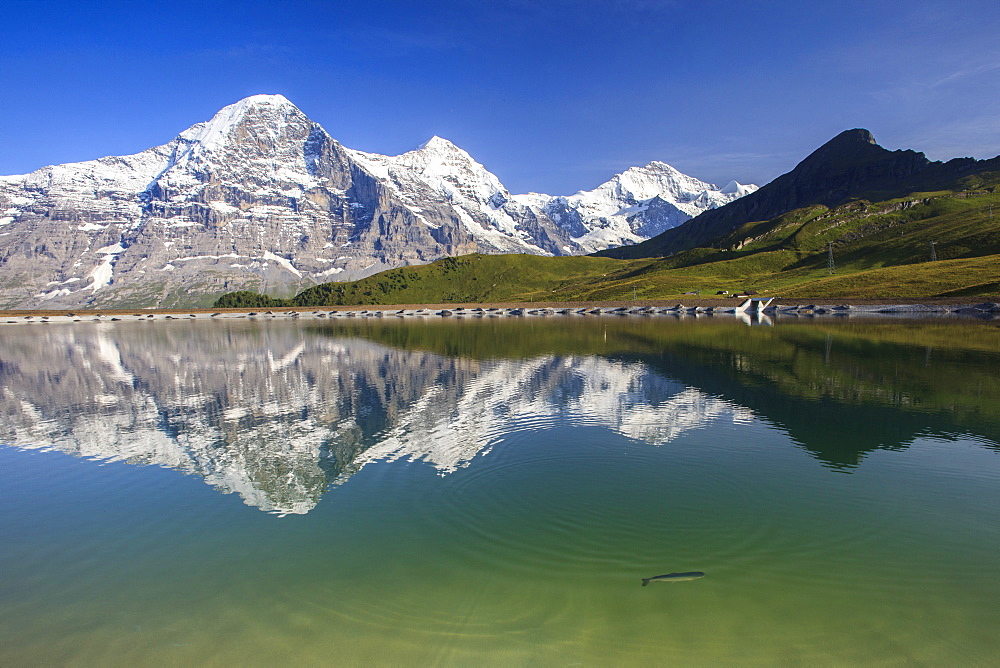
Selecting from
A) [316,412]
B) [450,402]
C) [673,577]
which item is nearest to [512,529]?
[673,577]

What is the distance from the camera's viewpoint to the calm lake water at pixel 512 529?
470 inches

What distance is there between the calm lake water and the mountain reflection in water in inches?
11.5

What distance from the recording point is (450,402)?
37250 mm

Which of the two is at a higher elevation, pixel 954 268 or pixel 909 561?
pixel 954 268

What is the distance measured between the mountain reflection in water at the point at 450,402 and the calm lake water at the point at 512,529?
0.96 feet

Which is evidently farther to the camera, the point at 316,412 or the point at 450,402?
the point at 450,402

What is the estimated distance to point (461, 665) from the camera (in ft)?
36.6

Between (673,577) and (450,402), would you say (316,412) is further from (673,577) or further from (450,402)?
(673,577)

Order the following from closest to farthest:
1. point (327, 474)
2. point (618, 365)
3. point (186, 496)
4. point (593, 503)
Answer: point (593, 503), point (186, 496), point (327, 474), point (618, 365)

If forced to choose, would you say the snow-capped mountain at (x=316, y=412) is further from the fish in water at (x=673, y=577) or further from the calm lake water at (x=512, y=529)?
the fish in water at (x=673, y=577)

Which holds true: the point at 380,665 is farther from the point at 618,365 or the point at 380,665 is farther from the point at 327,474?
the point at 618,365

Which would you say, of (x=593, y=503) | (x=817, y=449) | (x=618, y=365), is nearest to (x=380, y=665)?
(x=593, y=503)

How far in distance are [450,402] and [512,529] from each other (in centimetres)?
2052

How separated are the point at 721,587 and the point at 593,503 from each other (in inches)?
237
